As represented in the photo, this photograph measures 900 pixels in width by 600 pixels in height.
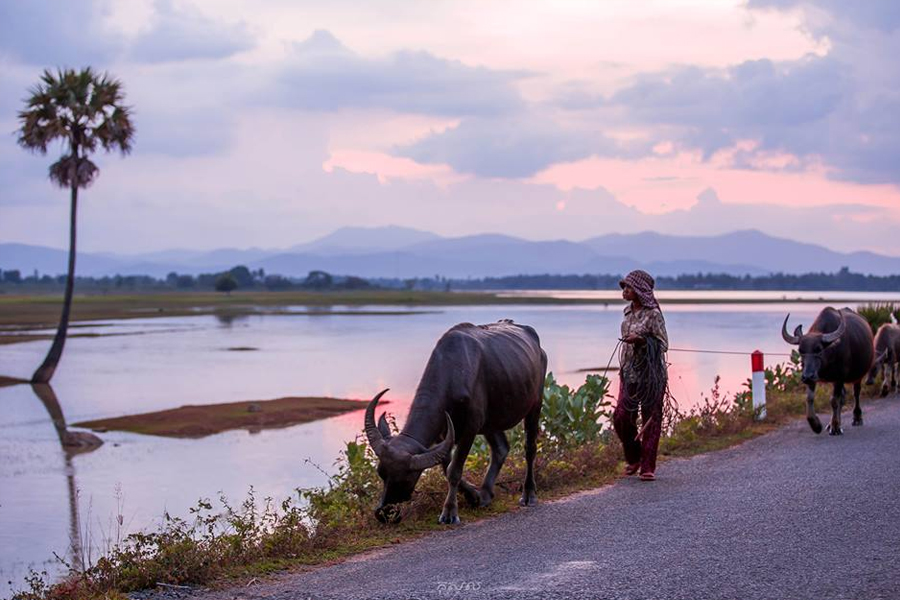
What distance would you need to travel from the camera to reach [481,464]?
11.9 metres

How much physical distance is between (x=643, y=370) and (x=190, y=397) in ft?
88.6

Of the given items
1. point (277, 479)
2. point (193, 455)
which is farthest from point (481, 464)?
point (193, 455)

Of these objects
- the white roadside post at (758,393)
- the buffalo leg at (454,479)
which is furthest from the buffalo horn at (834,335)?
the buffalo leg at (454,479)

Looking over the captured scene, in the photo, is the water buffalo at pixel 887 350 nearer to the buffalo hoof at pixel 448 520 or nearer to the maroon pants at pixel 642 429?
the maroon pants at pixel 642 429

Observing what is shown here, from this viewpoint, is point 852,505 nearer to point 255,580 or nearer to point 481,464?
point 481,464

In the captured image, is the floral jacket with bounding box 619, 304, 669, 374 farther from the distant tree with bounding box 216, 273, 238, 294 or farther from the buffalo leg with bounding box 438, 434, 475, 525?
the distant tree with bounding box 216, 273, 238, 294

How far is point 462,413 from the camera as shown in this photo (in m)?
9.35

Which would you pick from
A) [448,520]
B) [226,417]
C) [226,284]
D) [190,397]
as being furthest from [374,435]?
[226,284]

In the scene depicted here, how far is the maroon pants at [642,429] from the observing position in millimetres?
11273

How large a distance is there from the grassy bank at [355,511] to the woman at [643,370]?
0.54 m

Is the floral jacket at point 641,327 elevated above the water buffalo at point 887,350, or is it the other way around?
the floral jacket at point 641,327

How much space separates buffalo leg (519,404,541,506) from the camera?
10.3m

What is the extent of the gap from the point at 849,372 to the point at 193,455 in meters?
15.7

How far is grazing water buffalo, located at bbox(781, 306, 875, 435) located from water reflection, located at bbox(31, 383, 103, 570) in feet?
33.2
